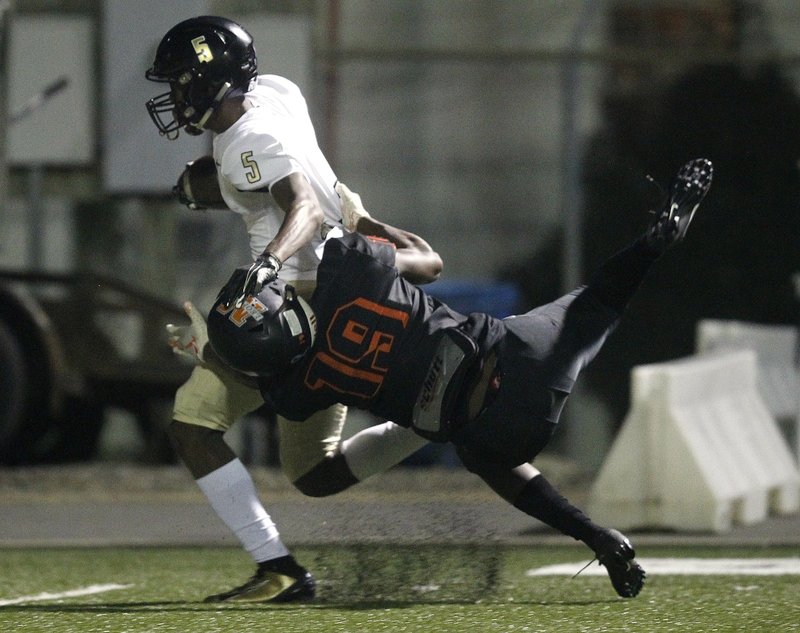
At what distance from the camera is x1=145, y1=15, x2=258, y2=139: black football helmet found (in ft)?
19.8

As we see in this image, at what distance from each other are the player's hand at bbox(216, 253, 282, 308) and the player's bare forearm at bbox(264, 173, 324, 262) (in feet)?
0.12

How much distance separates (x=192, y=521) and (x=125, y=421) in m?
4.52

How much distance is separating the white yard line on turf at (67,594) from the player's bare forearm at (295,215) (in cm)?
145

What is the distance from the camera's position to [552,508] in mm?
6078

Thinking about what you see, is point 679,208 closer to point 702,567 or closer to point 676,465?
point 702,567

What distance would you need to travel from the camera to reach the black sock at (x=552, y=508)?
602 centimetres

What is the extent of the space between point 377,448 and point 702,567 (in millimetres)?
1555

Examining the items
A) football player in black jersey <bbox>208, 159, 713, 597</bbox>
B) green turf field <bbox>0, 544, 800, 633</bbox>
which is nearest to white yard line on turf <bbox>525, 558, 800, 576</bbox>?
green turf field <bbox>0, 544, 800, 633</bbox>

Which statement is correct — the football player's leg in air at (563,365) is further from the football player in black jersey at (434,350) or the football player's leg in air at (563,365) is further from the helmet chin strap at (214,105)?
the helmet chin strap at (214,105)

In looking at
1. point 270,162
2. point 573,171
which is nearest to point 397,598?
point 270,162

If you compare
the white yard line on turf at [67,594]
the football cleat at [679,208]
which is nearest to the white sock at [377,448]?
the white yard line on turf at [67,594]

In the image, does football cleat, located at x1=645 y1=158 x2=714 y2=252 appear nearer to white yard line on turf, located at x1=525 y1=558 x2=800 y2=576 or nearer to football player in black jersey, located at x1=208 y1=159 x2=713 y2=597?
football player in black jersey, located at x1=208 y1=159 x2=713 y2=597

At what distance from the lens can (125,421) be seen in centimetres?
1446

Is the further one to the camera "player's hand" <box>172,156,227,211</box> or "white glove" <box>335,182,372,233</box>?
"player's hand" <box>172,156,227,211</box>
